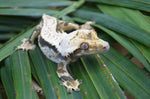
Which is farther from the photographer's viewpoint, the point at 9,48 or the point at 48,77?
the point at 9,48

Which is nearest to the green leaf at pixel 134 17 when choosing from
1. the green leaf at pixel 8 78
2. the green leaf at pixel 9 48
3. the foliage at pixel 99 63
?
the foliage at pixel 99 63

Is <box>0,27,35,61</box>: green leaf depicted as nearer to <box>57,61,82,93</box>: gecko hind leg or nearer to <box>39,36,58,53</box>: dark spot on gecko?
<box>39,36,58,53</box>: dark spot on gecko

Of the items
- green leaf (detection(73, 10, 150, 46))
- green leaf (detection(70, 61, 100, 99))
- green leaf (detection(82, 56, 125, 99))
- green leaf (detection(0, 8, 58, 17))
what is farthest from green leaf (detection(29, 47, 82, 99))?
green leaf (detection(73, 10, 150, 46))

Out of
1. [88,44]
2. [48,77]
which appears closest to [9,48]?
[48,77]

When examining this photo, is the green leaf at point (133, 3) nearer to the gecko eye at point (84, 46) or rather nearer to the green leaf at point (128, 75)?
the green leaf at point (128, 75)

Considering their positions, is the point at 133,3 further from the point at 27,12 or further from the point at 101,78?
the point at 27,12

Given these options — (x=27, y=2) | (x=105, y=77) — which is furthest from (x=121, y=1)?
(x=27, y=2)

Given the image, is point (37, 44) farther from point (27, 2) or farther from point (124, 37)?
point (124, 37)
